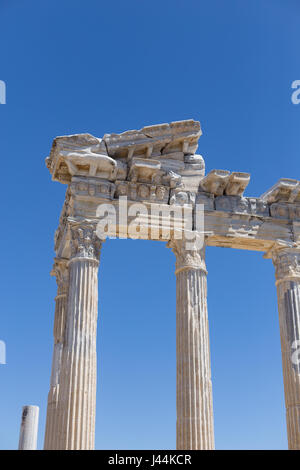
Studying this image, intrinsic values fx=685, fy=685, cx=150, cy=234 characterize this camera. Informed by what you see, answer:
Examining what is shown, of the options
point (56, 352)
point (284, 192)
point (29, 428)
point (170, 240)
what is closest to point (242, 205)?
point (284, 192)

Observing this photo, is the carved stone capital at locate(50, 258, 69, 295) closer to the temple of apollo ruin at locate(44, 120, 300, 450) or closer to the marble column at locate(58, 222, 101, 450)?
the temple of apollo ruin at locate(44, 120, 300, 450)

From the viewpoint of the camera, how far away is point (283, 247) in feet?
90.2

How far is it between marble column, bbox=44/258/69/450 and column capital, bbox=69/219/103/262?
2722 millimetres

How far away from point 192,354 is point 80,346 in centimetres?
407

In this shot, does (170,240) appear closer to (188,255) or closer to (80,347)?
(188,255)

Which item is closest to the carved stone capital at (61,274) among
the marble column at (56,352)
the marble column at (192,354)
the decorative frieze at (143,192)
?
the marble column at (56,352)

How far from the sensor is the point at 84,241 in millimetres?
24812

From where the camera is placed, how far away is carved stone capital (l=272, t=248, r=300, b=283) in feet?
88.7

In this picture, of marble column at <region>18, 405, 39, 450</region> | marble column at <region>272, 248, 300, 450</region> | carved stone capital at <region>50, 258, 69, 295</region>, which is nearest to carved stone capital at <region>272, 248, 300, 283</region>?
marble column at <region>272, 248, 300, 450</region>

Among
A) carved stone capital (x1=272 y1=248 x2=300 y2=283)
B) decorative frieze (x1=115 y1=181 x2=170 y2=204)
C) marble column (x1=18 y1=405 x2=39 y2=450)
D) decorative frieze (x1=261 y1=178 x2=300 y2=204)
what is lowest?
marble column (x1=18 y1=405 x2=39 y2=450)

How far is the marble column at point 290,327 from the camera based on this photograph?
82.1 ft
